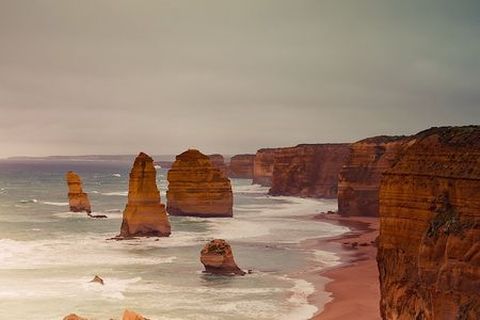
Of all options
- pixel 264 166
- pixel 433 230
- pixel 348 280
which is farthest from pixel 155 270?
pixel 264 166

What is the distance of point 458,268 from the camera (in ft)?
57.0

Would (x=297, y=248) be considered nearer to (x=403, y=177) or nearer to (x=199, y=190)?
(x=199, y=190)

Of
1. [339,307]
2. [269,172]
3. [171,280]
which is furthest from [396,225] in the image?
[269,172]

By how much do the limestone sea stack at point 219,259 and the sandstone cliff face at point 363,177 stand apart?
43.2 meters

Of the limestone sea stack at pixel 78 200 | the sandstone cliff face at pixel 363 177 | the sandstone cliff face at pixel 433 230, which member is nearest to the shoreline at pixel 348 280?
the sandstone cliff face at pixel 433 230

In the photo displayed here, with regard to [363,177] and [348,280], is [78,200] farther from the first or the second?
[348,280]

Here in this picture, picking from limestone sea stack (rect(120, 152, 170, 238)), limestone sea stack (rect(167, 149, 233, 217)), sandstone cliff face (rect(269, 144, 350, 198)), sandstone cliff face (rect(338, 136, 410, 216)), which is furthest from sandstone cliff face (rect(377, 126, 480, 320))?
sandstone cliff face (rect(269, 144, 350, 198))

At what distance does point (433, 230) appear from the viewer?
18672 mm

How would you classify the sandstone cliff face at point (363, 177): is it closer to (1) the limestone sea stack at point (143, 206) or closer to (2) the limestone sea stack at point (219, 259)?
(1) the limestone sea stack at point (143, 206)

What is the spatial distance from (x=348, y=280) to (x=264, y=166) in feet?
432

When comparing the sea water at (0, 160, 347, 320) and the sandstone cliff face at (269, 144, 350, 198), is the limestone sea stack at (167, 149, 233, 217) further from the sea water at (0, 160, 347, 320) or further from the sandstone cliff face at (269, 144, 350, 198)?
the sandstone cliff face at (269, 144, 350, 198)

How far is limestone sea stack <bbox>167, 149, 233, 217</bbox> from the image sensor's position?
75375mm

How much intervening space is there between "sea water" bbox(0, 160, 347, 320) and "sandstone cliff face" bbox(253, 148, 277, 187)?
86782 millimetres

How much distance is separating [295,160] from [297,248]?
67.5 meters
